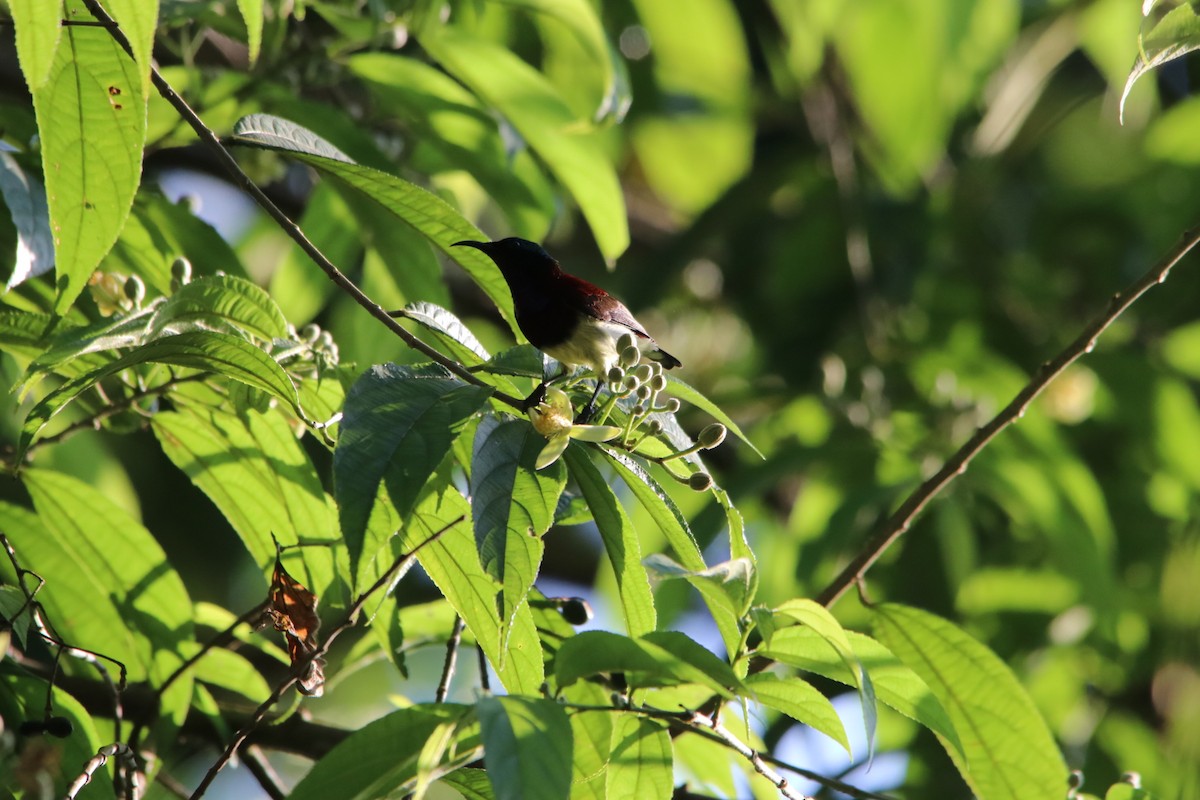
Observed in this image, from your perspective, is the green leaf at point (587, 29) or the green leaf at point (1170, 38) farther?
the green leaf at point (587, 29)

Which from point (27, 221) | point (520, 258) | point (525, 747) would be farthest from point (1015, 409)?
point (27, 221)

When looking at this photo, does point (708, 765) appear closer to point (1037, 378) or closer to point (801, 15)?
point (1037, 378)

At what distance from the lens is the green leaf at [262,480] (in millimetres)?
1862

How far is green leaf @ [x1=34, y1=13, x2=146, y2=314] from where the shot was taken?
1531mm

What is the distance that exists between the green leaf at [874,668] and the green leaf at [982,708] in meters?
0.12

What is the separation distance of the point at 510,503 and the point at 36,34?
68 centimetres

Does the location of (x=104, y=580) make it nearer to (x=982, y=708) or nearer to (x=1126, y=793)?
(x=982, y=708)

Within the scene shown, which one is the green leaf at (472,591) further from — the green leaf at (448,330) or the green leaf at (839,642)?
the green leaf at (839,642)

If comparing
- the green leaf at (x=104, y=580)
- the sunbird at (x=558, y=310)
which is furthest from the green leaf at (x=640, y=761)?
the green leaf at (x=104, y=580)

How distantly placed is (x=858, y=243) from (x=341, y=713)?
3512mm

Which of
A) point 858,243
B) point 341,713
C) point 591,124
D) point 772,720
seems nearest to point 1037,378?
point 591,124

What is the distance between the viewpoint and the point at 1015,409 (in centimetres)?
183

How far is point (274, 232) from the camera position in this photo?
4488 mm

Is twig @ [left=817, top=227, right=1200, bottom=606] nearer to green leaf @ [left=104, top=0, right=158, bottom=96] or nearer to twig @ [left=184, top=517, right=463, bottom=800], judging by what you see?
twig @ [left=184, top=517, right=463, bottom=800]
